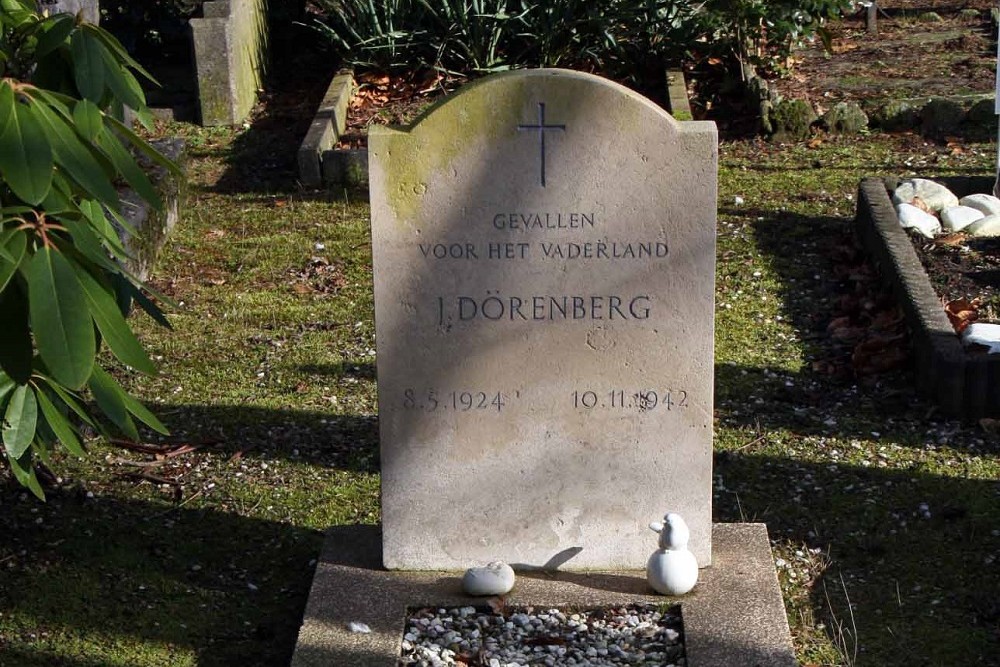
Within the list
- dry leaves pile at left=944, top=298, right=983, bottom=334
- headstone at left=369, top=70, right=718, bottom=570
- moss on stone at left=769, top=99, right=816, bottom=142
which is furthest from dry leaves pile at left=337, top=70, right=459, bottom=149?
headstone at left=369, top=70, right=718, bottom=570

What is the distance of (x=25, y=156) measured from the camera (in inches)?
133

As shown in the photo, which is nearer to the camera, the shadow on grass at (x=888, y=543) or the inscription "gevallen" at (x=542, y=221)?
the inscription "gevallen" at (x=542, y=221)

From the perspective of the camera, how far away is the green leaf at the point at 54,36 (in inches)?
147

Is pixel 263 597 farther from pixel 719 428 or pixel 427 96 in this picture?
pixel 427 96

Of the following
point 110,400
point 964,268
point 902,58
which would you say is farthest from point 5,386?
point 902,58

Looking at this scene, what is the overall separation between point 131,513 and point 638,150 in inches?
97.8

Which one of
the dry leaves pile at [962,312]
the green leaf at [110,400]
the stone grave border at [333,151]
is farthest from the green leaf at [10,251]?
the stone grave border at [333,151]

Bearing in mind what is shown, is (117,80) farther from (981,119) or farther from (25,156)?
(981,119)

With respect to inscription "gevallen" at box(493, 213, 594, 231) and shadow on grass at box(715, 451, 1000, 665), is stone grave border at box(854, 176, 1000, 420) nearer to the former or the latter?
shadow on grass at box(715, 451, 1000, 665)

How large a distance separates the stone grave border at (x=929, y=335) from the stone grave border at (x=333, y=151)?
1.83m

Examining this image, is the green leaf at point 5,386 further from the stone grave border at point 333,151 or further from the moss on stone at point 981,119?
the moss on stone at point 981,119

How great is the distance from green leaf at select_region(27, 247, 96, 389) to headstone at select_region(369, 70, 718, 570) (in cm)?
121

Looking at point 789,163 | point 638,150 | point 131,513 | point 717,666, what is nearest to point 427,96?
point 789,163

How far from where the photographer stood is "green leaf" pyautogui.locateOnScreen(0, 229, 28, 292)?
332cm
